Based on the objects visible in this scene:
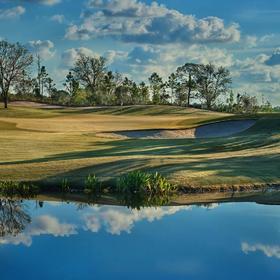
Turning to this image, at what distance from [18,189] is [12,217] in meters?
6.53

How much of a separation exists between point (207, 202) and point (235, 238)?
832 centimetres

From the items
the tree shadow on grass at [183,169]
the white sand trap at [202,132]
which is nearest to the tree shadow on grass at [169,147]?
the tree shadow on grass at [183,169]

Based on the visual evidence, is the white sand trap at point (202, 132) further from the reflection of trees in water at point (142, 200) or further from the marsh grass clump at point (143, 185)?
the reflection of trees in water at point (142, 200)

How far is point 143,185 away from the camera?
2914 centimetres

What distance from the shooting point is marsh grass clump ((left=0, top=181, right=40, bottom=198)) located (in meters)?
29.3

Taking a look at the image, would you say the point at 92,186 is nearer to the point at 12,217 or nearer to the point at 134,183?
the point at 134,183

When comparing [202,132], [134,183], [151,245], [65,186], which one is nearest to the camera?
[151,245]

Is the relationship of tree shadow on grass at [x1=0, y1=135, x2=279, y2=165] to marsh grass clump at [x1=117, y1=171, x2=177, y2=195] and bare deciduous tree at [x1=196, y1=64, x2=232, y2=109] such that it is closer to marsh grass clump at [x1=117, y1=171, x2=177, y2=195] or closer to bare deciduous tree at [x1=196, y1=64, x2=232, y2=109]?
marsh grass clump at [x1=117, y1=171, x2=177, y2=195]

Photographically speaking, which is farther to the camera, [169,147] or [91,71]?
[91,71]

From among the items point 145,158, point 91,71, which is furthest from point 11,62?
point 145,158

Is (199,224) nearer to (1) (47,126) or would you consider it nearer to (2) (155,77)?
(1) (47,126)

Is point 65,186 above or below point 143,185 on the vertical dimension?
below

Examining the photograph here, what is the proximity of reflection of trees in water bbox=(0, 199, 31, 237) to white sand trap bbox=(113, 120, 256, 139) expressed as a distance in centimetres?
3664

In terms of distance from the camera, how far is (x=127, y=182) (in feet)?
96.3
